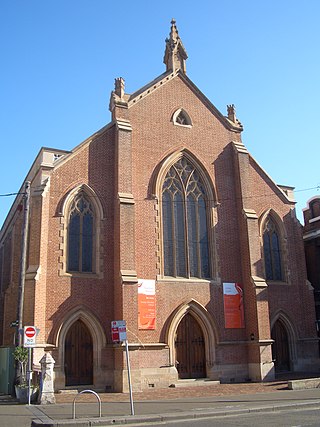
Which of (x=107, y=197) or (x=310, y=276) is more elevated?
(x=107, y=197)

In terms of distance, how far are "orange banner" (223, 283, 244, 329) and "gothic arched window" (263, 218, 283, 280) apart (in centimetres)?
272

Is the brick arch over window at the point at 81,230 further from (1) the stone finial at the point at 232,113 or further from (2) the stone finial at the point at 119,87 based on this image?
(1) the stone finial at the point at 232,113

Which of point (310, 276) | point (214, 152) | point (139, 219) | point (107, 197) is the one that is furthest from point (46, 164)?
point (310, 276)

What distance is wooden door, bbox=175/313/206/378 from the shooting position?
77.7ft

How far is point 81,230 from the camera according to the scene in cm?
2309

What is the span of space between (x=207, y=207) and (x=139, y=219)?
14.0 ft

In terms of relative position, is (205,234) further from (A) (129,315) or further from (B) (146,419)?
(B) (146,419)

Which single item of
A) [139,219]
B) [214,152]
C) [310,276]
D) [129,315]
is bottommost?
[129,315]

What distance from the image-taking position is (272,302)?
87.4 ft

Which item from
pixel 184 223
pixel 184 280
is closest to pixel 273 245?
pixel 184 223

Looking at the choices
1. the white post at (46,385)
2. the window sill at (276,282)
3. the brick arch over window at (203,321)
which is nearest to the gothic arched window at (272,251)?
the window sill at (276,282)

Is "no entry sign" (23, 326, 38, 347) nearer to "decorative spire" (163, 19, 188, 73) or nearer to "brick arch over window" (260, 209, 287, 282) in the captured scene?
"brick arch over window" (260, 209, 287, 282)

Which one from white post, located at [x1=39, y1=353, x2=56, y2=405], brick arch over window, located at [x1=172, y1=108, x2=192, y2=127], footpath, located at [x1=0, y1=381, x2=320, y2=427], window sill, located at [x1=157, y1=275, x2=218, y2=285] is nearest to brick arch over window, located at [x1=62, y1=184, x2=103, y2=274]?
window sill, located at [x1=157, y1=275, x2=218, y2=285]

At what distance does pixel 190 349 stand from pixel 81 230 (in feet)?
25.7
